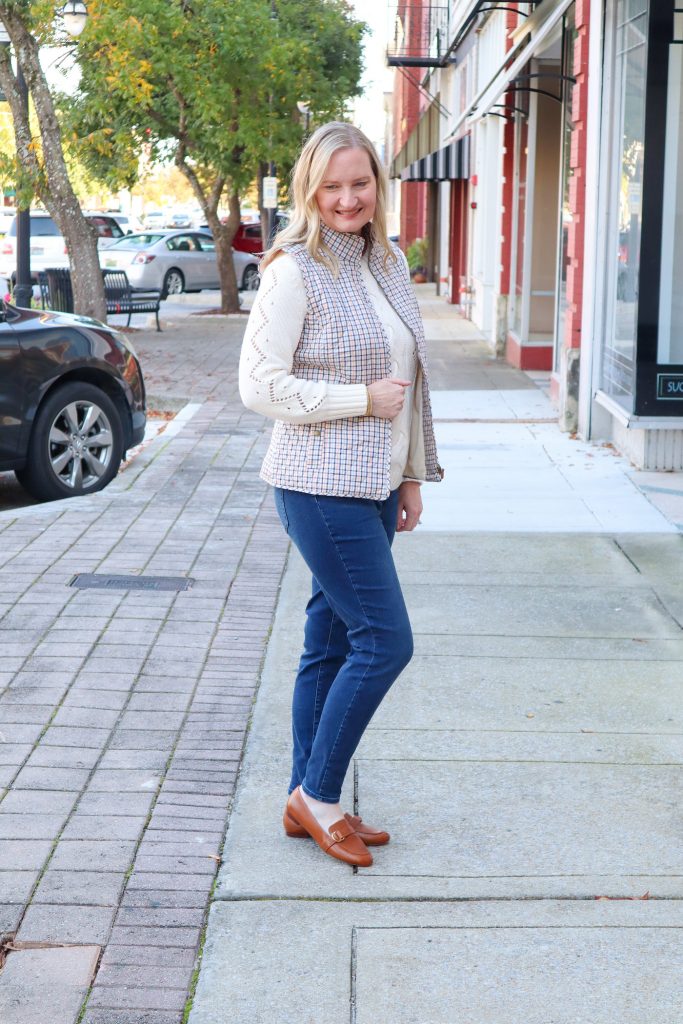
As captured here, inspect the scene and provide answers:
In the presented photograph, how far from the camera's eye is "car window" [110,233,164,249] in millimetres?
31391

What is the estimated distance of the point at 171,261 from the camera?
31.4m

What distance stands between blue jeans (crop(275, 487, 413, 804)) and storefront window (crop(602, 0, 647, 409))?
19.4ft

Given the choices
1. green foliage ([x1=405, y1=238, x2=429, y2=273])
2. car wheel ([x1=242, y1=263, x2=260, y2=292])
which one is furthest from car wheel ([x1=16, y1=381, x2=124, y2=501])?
green foliage ([x1=405, y1=238, x2=429, y2=273])

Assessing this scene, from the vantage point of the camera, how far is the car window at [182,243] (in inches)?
1252

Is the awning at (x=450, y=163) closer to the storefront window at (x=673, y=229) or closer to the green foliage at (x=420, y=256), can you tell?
the green foliage at (x=420, y=256)

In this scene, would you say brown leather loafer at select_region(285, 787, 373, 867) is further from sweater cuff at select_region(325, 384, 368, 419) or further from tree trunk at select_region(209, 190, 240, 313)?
tree trunk at select_region(209, 190, 240, 313)

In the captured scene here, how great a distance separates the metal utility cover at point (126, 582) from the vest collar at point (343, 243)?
3.17 m

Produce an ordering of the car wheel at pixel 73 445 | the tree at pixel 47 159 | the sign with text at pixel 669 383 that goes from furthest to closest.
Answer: the tree at pixel 47 159, the sign with text at pixel 669 383, the car wheel at pixel 73 445

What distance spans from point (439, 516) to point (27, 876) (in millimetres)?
4787

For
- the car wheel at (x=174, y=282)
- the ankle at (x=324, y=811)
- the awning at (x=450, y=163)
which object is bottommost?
the car wheel at (x=174, y=282)

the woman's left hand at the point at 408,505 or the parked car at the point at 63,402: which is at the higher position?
the woman's left hand at the point at 408,505

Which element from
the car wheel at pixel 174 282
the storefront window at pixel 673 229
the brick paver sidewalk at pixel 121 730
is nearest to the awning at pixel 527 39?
the storefront window at pixel 673 229

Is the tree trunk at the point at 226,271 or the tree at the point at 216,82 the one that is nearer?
the tree at the point at 216,82

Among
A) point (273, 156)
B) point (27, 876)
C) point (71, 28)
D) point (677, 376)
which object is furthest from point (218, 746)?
point (273, 156)
